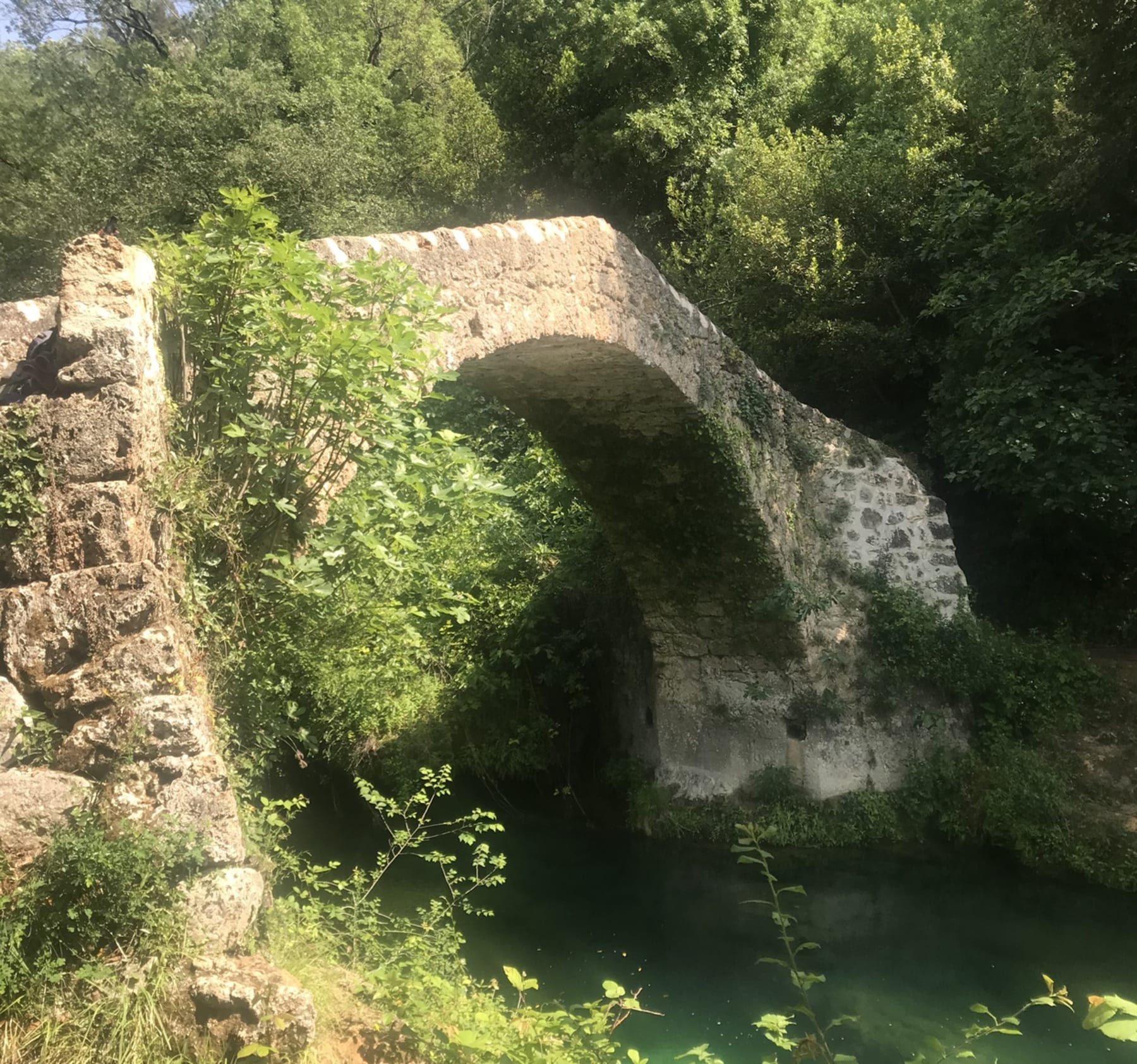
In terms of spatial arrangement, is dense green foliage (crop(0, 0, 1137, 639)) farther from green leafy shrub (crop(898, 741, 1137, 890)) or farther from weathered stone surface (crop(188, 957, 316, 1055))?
weathered stone surface (crop(188, 957, 316, 1055))

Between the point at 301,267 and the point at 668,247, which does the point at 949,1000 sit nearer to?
the point at 301,267

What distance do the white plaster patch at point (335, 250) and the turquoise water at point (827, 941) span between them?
3705mm

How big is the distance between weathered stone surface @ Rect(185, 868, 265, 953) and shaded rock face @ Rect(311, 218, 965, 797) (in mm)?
3365

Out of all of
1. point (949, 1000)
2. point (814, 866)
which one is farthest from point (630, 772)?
point (949, 1000)

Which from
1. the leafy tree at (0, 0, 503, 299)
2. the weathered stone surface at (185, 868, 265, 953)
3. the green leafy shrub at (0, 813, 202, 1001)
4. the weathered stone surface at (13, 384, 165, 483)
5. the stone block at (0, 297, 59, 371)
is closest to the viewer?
the green leafy shrub at (0, 813, 202, 1001)

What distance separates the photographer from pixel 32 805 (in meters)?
2.51

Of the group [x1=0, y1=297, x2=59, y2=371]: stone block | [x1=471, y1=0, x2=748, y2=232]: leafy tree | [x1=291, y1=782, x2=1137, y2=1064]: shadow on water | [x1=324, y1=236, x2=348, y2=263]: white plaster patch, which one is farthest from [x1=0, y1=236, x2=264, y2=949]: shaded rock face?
[x1=471, y1=0, x2=748, y2=232]: leafy tree

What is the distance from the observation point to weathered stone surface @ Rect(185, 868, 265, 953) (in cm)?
258

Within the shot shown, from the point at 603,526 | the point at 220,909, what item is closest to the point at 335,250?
the point at 220,909

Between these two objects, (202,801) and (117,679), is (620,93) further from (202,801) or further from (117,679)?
(202,801)

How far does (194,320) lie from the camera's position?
315cm

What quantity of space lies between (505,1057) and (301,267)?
9.39 ft

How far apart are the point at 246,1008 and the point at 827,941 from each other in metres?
4.40

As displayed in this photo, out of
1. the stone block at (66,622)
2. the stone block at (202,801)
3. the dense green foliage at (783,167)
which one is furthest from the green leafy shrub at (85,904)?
the dense green foliage at (783,167)
